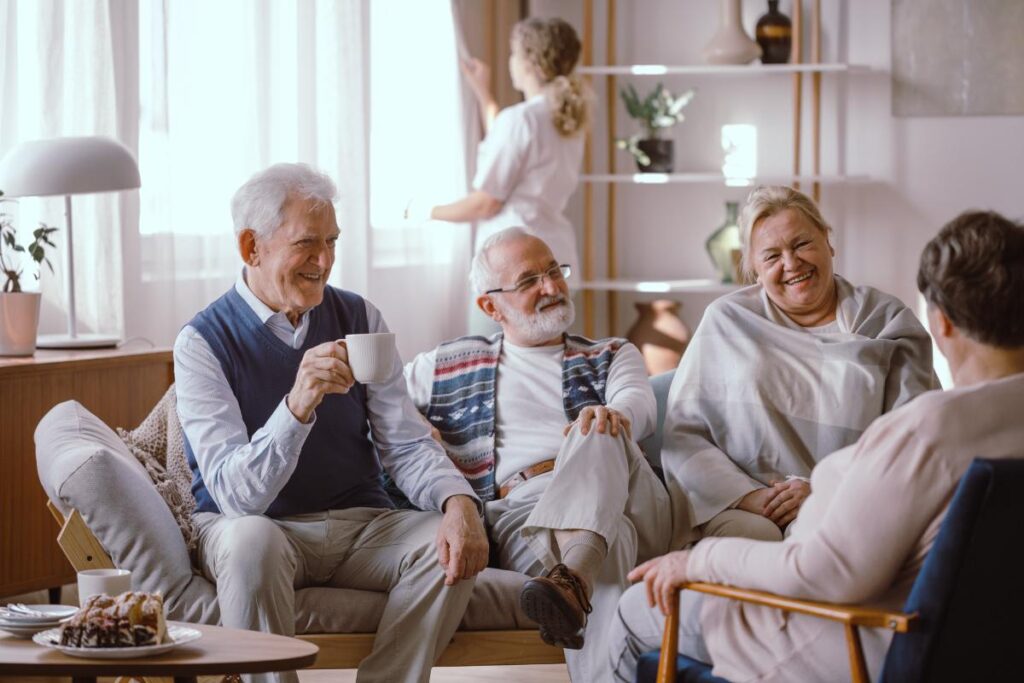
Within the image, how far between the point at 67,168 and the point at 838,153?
4081 millimetres

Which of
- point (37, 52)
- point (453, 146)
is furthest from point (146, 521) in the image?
point (453, 146)

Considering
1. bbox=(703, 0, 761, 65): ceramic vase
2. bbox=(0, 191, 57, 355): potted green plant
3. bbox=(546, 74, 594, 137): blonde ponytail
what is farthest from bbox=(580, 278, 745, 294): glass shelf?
bbox=(0, 191, 57, 355): potted green plant

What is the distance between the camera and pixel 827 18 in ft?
21.6

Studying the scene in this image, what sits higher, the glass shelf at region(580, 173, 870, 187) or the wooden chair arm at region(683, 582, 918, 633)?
the glass shelf at region(580, 173, 870, 187)

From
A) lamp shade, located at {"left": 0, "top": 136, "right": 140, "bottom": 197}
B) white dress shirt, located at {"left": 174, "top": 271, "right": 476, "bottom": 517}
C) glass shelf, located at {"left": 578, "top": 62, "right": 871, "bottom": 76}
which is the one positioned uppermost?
glass shelf, located at {"left": 578, "top": 62, "right": 871, "bottom": 76}

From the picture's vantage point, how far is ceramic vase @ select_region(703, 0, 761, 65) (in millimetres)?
6293

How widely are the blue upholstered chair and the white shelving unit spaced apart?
14.4ft

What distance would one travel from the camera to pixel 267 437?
2553mm

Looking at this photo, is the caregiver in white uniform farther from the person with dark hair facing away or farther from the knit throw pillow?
the person with dark hair facing away

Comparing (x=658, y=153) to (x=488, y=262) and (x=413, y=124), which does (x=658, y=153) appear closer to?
(x=413, y=124)

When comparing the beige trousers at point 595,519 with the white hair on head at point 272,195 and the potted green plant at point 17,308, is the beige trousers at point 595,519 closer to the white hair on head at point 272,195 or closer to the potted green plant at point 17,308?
the white hair on head at point 272,195

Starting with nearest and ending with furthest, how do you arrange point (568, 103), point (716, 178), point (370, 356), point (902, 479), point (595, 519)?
point (902, 479), point (370, 356), point (595, 519), point (568, 103), point (716, 178)

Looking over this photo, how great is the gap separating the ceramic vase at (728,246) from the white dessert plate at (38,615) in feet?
14.5

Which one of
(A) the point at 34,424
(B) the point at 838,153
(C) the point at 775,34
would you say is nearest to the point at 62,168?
(A) the point at 34,424
